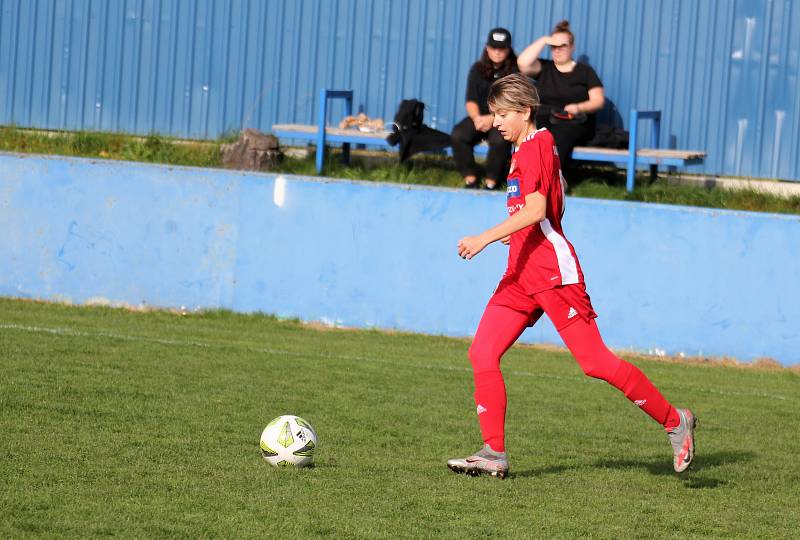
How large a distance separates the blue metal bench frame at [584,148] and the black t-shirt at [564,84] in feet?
1.59

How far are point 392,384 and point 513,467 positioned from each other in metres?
2.66

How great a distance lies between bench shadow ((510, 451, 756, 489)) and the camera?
635 cm

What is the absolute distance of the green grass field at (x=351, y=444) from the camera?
5.20m

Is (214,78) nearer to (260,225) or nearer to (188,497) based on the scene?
(260,225)

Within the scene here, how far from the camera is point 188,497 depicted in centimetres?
534

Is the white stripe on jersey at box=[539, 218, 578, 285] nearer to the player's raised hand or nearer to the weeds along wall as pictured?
the player's raised hand

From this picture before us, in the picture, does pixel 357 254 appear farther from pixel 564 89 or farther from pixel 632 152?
pixel 632 152

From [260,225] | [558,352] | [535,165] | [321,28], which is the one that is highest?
[321,28]

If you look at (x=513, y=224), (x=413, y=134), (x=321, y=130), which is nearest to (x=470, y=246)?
(x=513, y=224)

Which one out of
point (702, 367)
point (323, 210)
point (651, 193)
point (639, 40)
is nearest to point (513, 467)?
point (702, 367)

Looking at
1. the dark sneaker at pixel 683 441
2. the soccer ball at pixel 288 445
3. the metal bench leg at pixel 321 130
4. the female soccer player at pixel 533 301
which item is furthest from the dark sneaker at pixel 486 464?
the metal bench leg at pixel 321 130

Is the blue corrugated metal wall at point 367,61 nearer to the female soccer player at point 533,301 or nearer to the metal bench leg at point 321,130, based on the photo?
the metal bench leg at point 321,130

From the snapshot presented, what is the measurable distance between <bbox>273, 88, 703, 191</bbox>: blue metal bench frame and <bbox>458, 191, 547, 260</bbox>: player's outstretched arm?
7.50 metres

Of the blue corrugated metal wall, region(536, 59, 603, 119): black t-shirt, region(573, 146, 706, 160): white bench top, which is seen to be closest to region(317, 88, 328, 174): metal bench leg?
the blue corrugated metal wall
